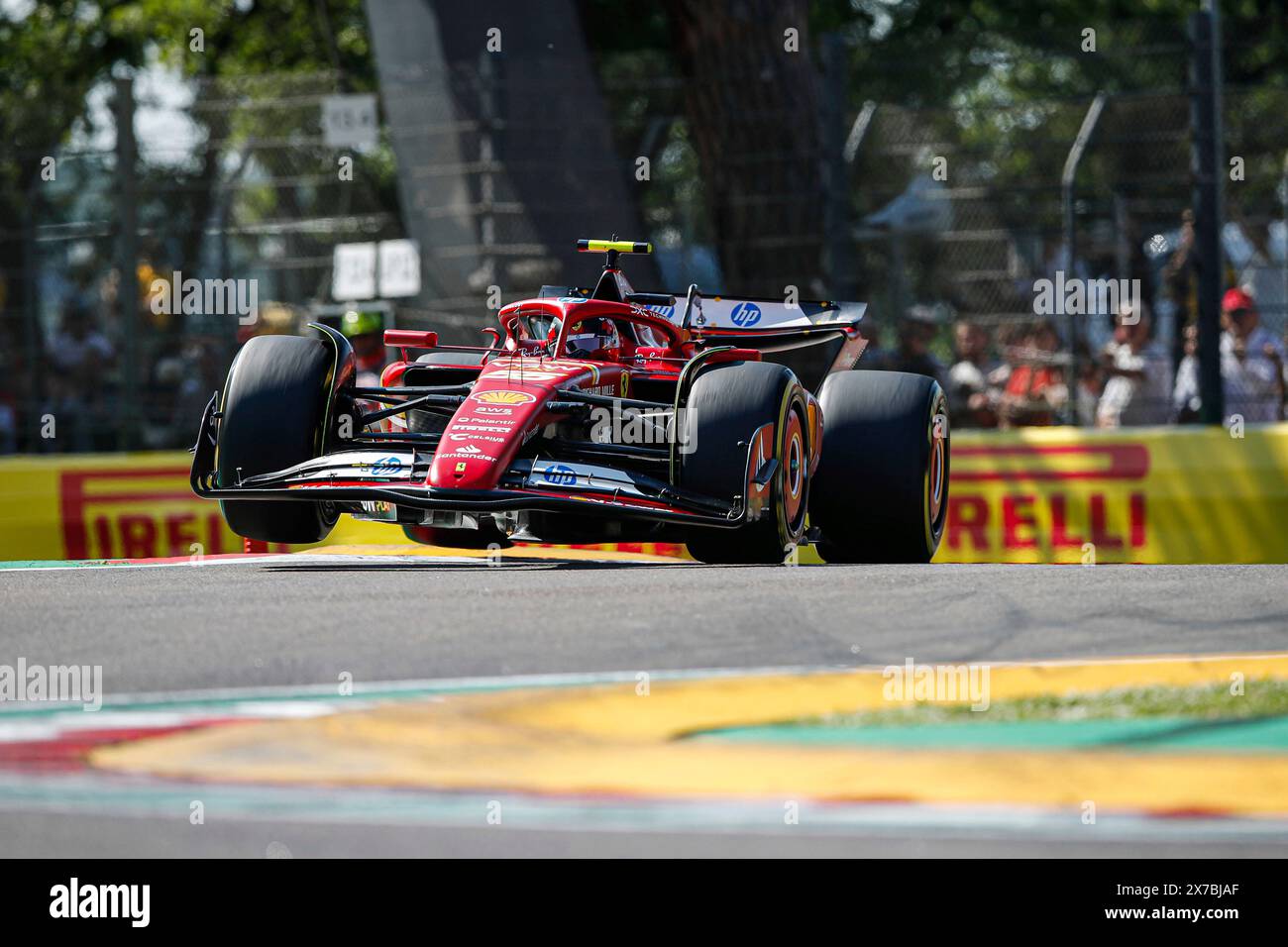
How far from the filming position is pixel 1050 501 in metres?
9.91

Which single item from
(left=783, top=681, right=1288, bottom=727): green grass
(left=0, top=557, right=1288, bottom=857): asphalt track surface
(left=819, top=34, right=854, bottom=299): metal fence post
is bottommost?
(left=783, top=681, right=1288, bottom=727): green grass

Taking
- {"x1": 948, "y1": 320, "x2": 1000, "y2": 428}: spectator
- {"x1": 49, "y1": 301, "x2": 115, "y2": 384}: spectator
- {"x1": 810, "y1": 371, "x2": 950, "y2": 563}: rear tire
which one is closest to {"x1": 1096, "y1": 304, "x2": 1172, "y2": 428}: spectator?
{"x1": 948, "y1": 320, "x2": 1000, "y2": 428}: spectator

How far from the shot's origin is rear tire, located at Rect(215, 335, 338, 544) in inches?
324

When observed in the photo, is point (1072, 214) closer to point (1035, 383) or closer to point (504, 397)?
point (1035, 383)

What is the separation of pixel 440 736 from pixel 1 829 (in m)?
1.03

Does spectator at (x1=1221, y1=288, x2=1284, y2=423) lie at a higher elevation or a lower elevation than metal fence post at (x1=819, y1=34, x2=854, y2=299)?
lower

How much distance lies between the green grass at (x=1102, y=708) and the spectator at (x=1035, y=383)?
265 inches

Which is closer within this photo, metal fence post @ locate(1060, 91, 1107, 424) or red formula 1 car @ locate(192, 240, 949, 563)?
red formula 1 car @ locate(192, 240, 949, 563)

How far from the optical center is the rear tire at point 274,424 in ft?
27.0

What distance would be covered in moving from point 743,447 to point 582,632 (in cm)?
212

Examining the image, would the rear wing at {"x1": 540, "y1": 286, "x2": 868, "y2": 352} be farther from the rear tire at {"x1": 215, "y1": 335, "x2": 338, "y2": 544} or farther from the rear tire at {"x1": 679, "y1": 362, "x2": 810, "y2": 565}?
the rear tire at {"x1": 215, "y1": 335, "x2": 338, "y2": 544}

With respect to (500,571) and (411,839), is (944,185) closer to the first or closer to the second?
(500,571)

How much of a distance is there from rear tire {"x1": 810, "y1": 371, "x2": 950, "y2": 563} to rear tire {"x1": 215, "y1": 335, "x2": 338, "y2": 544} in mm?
2087

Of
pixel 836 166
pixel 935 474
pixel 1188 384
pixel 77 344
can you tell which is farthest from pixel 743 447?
pixel 77 344
